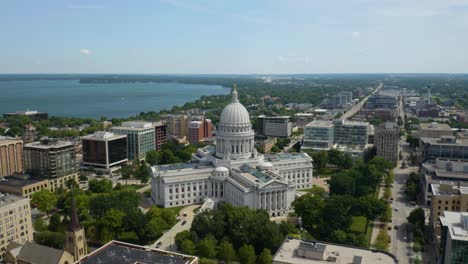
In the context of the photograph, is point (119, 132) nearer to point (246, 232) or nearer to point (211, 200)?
point (211, 200)

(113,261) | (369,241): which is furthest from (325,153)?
(113,261)

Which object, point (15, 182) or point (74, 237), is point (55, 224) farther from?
point (15, 182)

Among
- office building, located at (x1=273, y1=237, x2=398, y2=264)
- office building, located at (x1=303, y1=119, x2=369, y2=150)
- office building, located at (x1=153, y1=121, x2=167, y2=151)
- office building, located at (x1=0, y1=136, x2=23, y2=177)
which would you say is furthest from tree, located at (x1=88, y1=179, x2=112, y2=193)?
office building, located at (x1=303, y1=119, x2=369, y2=150)

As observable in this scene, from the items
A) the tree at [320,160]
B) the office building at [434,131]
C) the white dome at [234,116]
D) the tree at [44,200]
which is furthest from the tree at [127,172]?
the office building at [434,131]

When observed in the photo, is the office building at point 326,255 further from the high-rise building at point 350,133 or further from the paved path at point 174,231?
the high-rise building at point 350,133

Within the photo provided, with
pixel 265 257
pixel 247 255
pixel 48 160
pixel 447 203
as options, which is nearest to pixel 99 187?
pixel 48 160
